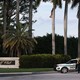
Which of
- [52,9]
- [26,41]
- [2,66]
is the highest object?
[52,9]

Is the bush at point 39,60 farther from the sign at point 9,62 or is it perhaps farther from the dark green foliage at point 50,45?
the dark green foliage at point 50,45

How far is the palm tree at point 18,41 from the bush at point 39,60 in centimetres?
313

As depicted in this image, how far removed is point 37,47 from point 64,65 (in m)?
25.5

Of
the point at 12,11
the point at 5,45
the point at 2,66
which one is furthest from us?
the point at 12,11

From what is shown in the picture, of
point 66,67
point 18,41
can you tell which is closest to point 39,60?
point 18,41

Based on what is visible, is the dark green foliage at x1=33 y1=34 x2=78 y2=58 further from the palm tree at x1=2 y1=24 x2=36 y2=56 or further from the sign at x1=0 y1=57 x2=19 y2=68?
the sign at x1=0 y1=57 x2=19 y2=68

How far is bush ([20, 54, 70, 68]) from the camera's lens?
178 feet

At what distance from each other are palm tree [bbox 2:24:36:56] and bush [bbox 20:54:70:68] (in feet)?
10.3

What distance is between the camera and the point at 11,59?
54.5 metres

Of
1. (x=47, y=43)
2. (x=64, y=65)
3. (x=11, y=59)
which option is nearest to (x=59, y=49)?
(x=47, y=43)

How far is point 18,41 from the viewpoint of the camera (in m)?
57.0

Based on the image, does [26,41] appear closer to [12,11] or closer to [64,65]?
[64,65]

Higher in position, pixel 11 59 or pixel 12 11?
pixel 12 11

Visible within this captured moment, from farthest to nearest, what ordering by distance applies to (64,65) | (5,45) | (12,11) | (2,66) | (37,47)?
(12,11) < (37,47) < (5,45) < (2,66) < (64,65)
